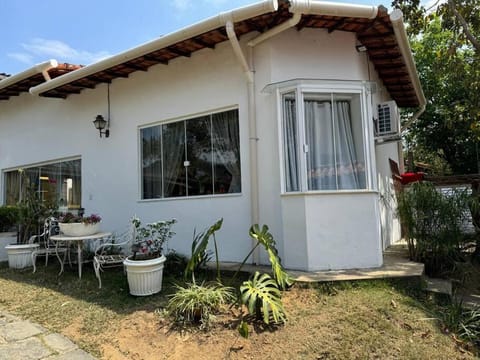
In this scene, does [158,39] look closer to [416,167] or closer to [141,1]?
[141,1]

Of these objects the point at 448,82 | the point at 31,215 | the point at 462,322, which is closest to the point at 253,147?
the point at 462,322

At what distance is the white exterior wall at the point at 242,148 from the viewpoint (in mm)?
4719

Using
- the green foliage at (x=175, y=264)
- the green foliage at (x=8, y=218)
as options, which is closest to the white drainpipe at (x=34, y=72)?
the green foliage at (x=8, y=218)

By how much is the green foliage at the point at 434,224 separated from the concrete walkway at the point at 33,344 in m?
4.60

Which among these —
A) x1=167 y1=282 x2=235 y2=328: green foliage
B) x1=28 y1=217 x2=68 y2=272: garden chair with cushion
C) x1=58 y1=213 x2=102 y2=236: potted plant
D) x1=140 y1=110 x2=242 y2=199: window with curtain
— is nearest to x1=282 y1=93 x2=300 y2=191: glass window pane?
x1=140 y1=110 x2=242 y2=199: window with curtain

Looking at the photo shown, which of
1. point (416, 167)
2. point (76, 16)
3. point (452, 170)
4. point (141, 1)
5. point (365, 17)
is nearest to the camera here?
point (365, 17)

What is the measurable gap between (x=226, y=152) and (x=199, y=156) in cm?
58

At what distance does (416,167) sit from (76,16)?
1728cm

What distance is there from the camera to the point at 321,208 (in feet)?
15.4

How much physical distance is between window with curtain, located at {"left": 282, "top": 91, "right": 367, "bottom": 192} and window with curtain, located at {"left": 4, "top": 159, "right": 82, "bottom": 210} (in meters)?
5.12

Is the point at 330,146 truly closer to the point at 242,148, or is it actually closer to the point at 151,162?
the point at 242,148

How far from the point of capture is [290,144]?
497 cm

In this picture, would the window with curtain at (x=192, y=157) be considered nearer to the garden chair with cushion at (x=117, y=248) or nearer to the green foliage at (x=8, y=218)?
the garden chair with cushion at (x=117, y=248)

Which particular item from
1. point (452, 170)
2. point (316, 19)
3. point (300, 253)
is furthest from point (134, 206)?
point (452, 170)
